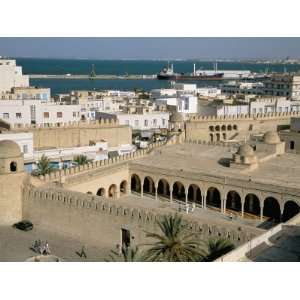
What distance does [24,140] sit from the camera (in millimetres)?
36625

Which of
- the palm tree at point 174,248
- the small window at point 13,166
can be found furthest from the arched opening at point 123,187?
the palm tree at point 174,248

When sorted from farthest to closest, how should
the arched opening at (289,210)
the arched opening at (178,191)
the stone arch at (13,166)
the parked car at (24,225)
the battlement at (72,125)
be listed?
the battlement at (72,125) → the arched opening at (178,191) → the arched opening at (289,210) → the stone arch at (13,166) → the parked car at (24,225)

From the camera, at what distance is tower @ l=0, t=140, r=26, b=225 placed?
2706 centimetres

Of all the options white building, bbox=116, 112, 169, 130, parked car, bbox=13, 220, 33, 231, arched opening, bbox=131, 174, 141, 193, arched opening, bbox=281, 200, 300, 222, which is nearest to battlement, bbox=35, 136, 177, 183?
arched opening, bbox=131, 174, 141, 193

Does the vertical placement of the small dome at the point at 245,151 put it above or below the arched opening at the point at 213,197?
above

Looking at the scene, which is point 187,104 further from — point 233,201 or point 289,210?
point 289,210

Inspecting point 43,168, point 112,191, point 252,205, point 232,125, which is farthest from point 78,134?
point 252,205

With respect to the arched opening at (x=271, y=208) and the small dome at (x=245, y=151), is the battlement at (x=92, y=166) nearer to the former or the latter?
the small dome at (x=245, y=151)

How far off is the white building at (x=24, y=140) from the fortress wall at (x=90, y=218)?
9189 millimetres

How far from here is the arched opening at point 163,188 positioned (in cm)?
3444

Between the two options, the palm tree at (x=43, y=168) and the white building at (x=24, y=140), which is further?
the white building at (x=24, y=140)

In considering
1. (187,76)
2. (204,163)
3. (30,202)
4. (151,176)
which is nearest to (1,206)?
(30,202)

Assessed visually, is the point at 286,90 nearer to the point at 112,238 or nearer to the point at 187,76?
the point at 112,238

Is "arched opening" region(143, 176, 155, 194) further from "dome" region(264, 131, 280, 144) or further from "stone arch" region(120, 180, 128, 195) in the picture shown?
"dome" region(264, 131, 280, 144)
